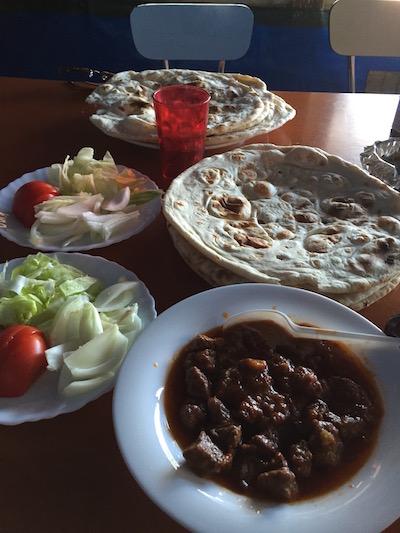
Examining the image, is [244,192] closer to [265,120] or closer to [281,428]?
[265,120]

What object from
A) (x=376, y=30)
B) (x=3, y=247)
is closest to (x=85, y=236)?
(x=3, y=247)

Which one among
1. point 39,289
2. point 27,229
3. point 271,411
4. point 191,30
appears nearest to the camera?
point 271,411

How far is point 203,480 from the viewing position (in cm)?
77

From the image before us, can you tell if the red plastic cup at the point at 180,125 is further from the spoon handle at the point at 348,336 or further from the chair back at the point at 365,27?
the chair back at the point at 365,27

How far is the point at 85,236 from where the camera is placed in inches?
56.2

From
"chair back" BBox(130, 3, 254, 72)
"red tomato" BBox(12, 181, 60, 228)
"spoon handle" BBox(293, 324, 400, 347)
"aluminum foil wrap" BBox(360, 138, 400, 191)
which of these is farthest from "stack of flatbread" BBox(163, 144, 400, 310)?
"chair back" BBox(130, 3, 254, 72)

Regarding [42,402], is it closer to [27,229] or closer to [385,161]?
[27,229]

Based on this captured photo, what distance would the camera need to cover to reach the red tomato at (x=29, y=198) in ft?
4.77

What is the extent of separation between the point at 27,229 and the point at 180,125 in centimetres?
66

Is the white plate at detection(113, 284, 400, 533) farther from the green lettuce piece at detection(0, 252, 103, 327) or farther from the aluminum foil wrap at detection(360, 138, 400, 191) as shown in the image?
the aluminum foil wrap at detection(360, 138, 400, 191)

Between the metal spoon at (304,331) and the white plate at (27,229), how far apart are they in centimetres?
53

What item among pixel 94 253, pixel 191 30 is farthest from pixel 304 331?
pixel 191 30

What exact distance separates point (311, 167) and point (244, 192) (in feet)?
0.96

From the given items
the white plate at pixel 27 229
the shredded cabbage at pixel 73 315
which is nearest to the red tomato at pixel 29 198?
the white plate at pixel 27 229
